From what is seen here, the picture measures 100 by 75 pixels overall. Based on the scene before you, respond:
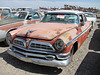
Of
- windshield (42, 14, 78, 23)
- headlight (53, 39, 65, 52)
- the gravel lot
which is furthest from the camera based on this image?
windshield (42, 14, 78, 23)

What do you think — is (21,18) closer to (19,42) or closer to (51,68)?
(19,42)

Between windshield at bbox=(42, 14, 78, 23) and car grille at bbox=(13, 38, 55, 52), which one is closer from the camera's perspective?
car grille at bbox=(13, 38, 55, 52)

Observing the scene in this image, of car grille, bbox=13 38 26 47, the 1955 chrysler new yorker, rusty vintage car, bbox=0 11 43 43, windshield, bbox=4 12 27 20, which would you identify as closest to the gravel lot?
the 1955 chrysler new yorker

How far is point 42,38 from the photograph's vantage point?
2918 millimetres

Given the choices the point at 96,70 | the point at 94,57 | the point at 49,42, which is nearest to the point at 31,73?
the point at 49,42

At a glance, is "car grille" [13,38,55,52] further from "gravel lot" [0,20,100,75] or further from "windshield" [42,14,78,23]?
"windshield" [42,14,78,23]

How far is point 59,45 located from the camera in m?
2.81

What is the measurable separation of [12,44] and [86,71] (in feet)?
7.67

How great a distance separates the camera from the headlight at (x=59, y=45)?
9.07 ft

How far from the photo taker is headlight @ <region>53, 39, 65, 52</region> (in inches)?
109

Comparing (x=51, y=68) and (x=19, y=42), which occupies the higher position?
(x=19, y=42)

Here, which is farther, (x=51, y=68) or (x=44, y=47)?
(x=51, y=68)

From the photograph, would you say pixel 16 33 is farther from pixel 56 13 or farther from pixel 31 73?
pixel 56 13

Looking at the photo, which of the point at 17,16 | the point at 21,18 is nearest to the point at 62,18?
the point at 21,18
